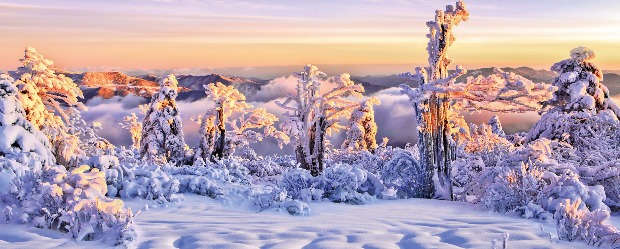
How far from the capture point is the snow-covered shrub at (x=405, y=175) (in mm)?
12367

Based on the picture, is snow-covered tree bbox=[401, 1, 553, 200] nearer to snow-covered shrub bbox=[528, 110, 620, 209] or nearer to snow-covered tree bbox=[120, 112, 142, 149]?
snow-covered shrub bbox=[528, 110, 620, 209]

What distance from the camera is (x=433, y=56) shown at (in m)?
12.4

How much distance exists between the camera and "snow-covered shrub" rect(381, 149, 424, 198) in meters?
12.4

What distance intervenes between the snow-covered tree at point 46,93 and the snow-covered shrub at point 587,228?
13447mm

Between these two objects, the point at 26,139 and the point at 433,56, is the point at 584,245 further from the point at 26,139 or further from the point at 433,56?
the point at 26,139

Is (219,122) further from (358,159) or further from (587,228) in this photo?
(587,228)

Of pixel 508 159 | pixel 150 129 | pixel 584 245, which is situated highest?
pixel 150 129

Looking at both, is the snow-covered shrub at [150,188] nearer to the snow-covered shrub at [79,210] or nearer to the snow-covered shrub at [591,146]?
the snow-covered shrub at [79,210]

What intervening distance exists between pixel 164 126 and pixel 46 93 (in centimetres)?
1077

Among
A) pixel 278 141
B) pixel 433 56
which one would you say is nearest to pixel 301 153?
pixel 278 141

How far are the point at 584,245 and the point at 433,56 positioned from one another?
22.6 feet

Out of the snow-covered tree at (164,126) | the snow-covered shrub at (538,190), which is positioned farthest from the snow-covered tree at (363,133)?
the snow-covered shrub at (538,190)

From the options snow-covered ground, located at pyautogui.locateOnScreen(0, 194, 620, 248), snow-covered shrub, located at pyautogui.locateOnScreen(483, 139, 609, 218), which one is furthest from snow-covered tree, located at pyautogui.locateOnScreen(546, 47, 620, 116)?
snow-covered ground, located at pyautogui.locateOnScreen(0, 194, 620, 248)

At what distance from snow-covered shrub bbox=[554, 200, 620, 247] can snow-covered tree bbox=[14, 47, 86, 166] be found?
13.4m
